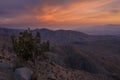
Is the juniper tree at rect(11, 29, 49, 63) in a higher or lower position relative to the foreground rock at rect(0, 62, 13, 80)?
higher

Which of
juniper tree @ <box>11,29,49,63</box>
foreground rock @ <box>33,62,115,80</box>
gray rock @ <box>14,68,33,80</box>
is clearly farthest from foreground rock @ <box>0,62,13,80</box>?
foreground rock @ <box>33,62,115,80</box>

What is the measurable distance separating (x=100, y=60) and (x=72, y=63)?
743 inches

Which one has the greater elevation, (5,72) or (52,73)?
(5,72)

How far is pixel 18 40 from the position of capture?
23016 mm

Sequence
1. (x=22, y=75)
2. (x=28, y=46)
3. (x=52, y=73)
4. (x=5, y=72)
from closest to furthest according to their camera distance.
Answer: (x=22, y=75)
(x=5, y=72)
(x=28, y=46)
(x=52, y=73)

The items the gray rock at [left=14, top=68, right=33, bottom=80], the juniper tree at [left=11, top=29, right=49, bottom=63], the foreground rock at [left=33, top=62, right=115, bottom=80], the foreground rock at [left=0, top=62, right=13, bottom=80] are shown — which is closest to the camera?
the gray rock at [left=14, top=68, right=33, bottom=80]

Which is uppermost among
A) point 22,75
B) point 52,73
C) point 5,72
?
point 22,75

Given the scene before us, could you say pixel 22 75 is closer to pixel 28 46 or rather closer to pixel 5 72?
pixel 5 72

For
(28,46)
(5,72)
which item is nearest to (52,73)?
(28,46)

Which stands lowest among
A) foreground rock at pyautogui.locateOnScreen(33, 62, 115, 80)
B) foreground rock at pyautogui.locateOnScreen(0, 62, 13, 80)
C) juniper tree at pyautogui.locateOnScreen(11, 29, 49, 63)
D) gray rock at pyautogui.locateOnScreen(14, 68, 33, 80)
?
foreground rock at pyautogui.locateOnScreen(33, 62, 115, 80)

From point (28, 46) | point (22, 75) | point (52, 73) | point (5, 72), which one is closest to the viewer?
point (22, 75)

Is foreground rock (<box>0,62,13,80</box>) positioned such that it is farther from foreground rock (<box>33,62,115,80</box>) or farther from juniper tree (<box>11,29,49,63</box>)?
foreground rock (<box>33,62,115,80</box>)

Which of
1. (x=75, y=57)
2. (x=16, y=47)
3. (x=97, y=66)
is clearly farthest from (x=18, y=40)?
(x=75, y=57)

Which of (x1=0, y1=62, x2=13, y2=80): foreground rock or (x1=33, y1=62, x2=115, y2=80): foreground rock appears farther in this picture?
(x1=33, y1=62, x2=115, y2=80): foreground rock
